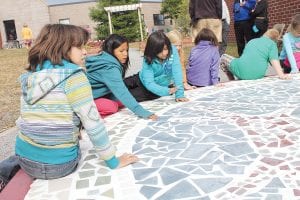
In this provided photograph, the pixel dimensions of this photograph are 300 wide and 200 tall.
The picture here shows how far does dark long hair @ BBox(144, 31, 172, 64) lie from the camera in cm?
445

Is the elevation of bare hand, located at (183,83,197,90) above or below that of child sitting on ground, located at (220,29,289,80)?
below

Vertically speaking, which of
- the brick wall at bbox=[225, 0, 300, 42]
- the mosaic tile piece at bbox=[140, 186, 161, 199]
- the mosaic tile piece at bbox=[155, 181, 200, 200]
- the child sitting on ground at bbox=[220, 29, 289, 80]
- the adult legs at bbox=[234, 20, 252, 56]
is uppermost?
the brick wall at bbox=[225, 0, 300, 42]

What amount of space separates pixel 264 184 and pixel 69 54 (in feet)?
4.54

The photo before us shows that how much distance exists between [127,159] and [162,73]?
7.26 ft

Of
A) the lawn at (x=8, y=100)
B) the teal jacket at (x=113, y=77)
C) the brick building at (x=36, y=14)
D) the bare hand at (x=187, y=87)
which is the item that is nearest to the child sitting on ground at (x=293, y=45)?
the bare hand at (x=187, y=87)

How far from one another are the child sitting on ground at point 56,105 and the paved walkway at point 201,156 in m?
0.18

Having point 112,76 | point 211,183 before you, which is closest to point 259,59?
point 112,76

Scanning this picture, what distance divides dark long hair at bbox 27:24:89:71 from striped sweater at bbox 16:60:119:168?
48 mm

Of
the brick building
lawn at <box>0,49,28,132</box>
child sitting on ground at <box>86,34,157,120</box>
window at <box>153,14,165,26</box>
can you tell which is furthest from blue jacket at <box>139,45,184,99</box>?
window at <box>153,14,165,26</box>

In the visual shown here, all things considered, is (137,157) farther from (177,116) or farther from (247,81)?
(247,81)

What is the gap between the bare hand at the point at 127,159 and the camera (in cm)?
271

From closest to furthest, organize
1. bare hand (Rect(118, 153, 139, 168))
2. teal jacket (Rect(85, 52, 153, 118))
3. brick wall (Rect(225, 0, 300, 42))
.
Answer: bare hand (Rect(118, 153, 139, 168)), teal jacket (Rect(85, 52, 153, 118)), brick wall (Rect(225, 0, 300, 42))

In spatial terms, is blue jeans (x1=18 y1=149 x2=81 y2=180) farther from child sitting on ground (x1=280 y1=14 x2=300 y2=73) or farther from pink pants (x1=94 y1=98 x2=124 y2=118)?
child sitting on ground (x1=280 y1=14 x2=300 y2=73)

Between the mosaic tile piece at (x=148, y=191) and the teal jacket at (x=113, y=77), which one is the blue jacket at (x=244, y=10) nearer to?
the teal jacket at (x=113, y=77)
